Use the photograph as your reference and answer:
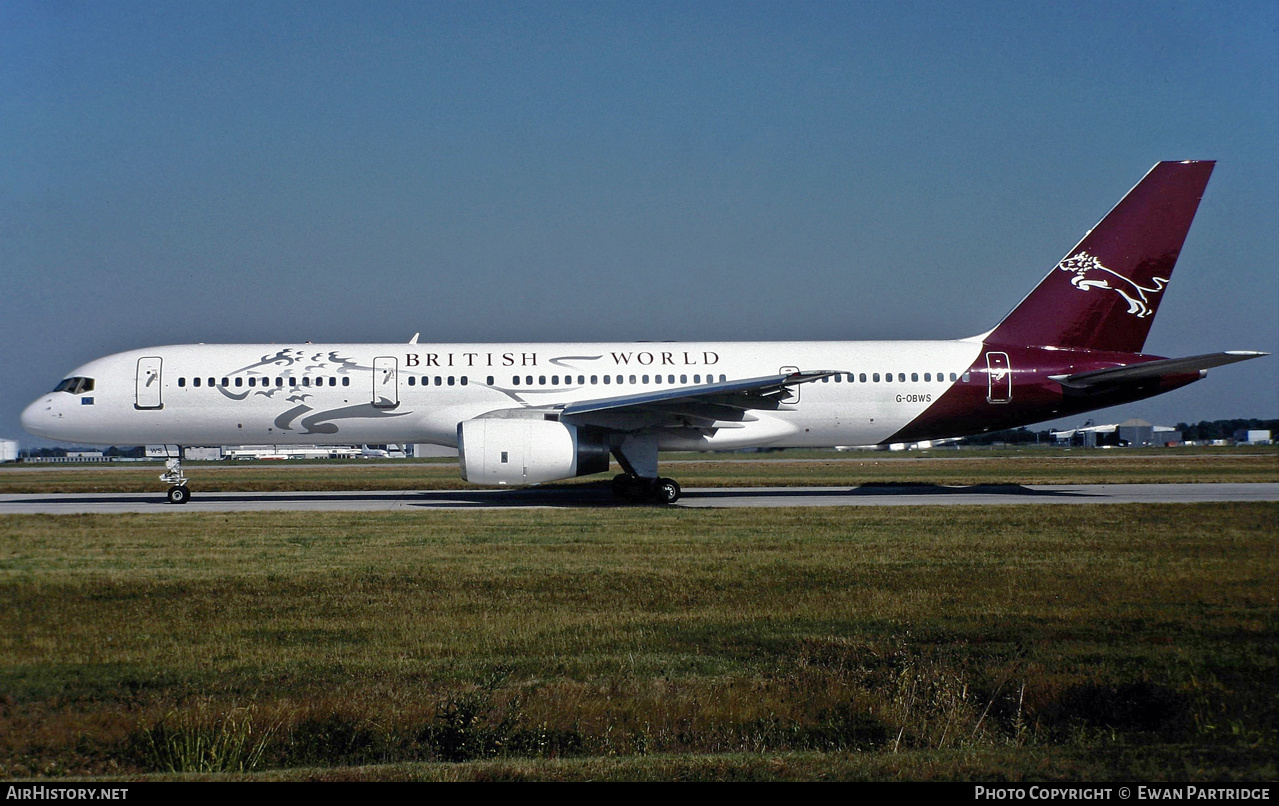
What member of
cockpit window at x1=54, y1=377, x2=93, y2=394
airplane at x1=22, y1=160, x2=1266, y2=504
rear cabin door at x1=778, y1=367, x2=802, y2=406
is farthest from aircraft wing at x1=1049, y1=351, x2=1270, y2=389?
cockpit window at x1=54, y1=377, x2=93, y2=394

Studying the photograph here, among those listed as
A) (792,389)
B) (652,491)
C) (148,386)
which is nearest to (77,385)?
(148,386)

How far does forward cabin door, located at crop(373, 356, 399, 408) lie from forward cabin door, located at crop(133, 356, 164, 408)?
A: 503cm

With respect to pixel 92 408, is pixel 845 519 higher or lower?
lower

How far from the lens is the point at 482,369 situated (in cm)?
2372

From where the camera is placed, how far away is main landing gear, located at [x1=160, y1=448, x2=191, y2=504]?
23.6m

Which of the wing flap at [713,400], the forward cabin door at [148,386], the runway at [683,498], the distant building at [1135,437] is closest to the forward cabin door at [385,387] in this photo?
the runway at [683,498]

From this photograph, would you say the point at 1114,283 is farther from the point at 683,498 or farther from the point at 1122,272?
the point at 683,498

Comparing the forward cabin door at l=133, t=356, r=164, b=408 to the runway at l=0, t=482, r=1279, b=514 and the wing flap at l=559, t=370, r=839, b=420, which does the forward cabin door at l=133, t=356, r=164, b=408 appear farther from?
the wing flap at l=559, t=370, r=839, b=420

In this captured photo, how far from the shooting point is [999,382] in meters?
23.6

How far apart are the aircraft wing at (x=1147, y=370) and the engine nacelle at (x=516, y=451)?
1176 centimetres

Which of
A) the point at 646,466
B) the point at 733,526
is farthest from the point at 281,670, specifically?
the point at 646,466
